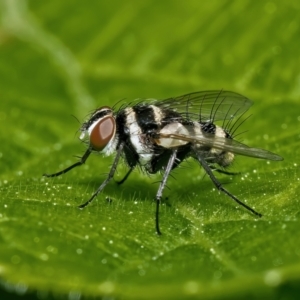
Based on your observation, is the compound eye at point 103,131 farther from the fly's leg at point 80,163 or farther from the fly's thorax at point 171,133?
the fly's thorax at point 171,133

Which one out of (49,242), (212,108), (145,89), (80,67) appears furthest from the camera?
(80,67)

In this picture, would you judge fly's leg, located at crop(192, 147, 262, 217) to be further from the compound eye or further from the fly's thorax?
the compound eye

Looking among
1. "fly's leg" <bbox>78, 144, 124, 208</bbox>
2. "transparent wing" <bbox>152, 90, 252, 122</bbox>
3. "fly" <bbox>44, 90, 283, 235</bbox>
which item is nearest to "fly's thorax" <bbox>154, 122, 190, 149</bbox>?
"fly" <bbox>44, 90, 283, 235</bbox>

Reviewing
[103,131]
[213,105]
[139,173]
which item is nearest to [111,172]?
[103,131]

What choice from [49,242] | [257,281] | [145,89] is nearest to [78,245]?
[49,242]

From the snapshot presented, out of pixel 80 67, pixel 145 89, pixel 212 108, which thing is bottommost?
pixel 212 108

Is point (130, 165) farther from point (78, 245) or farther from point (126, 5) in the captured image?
point (126, 5)

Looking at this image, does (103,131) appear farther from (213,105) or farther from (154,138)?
(213,105)
